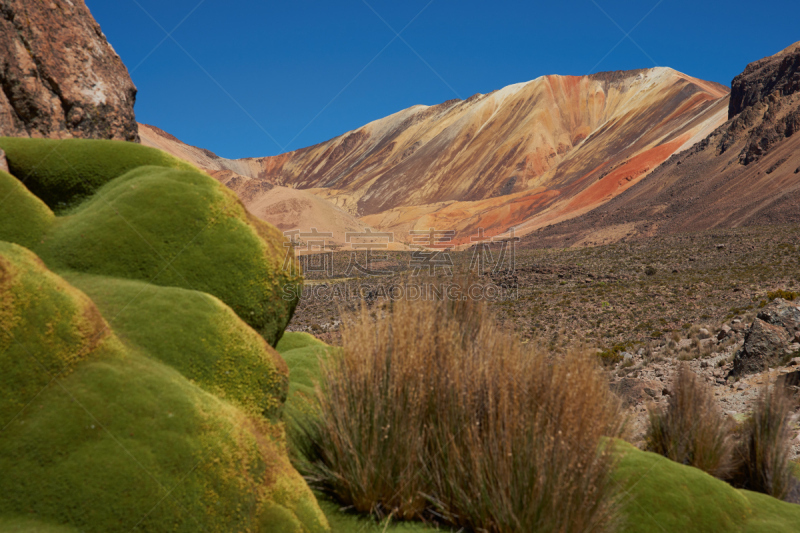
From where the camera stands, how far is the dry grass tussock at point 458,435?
315 centimetres

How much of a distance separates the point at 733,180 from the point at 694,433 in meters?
52.0

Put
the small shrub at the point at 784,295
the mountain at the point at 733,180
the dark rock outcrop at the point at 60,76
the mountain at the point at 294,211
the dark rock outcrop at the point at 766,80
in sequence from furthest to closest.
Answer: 1. the mountain at the point at 294,211
2. the dark rock outcrop at the point at 766,80
3. the mountain at the point at 733,180
4. the small shrub at the point at 784,295
5. the dark rock outcrop at the point at 60,76

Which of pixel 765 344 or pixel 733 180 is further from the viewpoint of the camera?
pixel 733 180

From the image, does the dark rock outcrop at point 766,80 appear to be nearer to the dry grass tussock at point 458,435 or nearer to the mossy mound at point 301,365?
the mossy mound at point 301,365

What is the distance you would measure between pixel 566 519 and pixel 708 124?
272 ft

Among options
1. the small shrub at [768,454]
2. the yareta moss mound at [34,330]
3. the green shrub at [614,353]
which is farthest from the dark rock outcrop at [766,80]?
the yareta moss mound at [34,330]

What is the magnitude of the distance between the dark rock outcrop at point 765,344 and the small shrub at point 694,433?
203 inches

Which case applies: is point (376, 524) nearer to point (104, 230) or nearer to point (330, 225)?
point (104, 230)

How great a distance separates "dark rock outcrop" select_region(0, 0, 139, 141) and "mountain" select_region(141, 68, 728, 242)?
62.5m

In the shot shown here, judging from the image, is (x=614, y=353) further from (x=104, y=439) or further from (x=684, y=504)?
(x=104, y=439)

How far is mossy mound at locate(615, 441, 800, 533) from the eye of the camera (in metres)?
3.91

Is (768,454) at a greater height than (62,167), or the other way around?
(62,167)

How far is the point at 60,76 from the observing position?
7602mm

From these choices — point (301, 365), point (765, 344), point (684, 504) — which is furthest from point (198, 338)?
point (765, 344)
